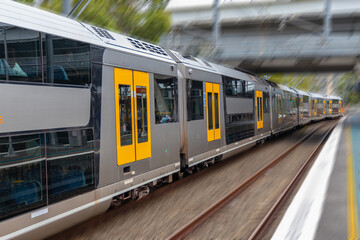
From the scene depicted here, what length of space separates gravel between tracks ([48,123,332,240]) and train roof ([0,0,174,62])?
3188mm

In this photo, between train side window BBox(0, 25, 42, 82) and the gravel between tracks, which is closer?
train side window BBox(0, 25, 42, 82)

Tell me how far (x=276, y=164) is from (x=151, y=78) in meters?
7.98

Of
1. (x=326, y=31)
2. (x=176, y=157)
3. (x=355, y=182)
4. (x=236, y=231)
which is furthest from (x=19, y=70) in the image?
(x=326, y=31)

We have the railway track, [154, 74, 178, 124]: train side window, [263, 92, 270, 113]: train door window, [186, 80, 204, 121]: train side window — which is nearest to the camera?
the railway track

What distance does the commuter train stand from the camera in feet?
15.3

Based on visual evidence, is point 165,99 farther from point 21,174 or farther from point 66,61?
point 21,174

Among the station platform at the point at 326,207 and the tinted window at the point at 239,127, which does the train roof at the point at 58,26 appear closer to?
the station platform at the point at 326,207

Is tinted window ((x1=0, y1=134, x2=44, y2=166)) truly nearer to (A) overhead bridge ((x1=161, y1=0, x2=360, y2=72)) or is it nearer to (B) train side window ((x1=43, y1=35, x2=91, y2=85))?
(B) train side window ((x1=43, y1=35, x2=91, y2=85))

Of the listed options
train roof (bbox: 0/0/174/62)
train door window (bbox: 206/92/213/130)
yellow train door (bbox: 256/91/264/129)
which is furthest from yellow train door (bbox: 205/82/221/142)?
yellow train door (bbox: 256/91/264/129)

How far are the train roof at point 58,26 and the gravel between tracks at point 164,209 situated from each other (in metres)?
3.19

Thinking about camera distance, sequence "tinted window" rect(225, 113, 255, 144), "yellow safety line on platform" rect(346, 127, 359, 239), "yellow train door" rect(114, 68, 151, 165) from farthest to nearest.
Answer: "tinted window" rect(225, 113, 255, 144) < "yellow train door" rect(114, 68, 151, 165) < "yellow safety line on platform" rect(346, 127, 359, 239)

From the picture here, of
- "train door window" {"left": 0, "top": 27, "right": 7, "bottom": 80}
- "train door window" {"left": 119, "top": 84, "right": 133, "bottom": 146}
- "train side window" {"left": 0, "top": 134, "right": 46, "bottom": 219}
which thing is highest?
"train door window" {"left": 0, "top": 27, "right": 7, "bottom": 80}

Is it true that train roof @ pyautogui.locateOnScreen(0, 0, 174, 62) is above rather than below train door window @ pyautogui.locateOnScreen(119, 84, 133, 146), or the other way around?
above

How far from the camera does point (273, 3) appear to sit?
24.3m
